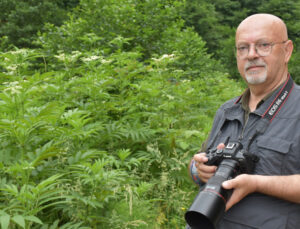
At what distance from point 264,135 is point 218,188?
0.40 m

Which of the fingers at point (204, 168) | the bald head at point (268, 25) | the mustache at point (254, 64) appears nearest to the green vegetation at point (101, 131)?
the fingers at point (204, 168)

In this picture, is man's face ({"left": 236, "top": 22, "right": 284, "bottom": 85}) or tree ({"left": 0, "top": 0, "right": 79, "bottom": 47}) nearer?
man's face ({"left": 236, "top": 22, "right": 284, "bottom": 85})

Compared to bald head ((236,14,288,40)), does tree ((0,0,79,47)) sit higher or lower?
lower

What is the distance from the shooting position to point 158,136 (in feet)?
12.6

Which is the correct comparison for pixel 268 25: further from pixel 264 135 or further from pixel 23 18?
pixel 23 18

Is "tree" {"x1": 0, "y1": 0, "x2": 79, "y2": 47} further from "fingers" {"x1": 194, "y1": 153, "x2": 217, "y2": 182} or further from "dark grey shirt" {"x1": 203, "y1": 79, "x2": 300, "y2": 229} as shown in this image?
"dark grey shirt" {"x1": 203, "y1": 79, "x2": 300, "y2": 229}

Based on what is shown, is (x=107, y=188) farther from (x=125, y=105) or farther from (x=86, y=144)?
(x=125, y=105)

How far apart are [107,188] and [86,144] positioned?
871mm

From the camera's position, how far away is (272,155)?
61.1 inches

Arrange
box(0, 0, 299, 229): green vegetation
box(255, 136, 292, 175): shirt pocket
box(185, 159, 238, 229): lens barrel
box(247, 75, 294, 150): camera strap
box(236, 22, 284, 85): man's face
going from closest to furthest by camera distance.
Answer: box(185, 159, 238, 229): lens barrel → box(255, 136, 292, 175): shirt pocket → box(247, 75, 294, 150): camera strap → box(236, 22, 284, 85): man's face → box(0, 0, 299, 229): green vegetation

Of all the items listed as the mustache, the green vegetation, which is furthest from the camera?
the green vegetation

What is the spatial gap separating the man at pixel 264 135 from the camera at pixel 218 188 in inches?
1.8

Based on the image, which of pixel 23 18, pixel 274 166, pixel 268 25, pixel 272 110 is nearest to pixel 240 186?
pixel 274 166

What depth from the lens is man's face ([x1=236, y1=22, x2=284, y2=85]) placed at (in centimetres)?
180
